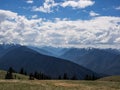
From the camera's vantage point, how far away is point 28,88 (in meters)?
53.3

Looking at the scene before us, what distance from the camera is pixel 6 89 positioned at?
165 ft

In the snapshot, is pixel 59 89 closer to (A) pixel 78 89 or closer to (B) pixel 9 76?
(A) pixel 78 89

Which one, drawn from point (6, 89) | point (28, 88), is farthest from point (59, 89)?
point (6, 89)

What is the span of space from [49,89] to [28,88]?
4054 mm

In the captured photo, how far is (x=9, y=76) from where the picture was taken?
162 metres

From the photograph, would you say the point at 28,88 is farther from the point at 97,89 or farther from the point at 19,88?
the point at 97,89

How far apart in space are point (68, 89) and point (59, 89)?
2.05 m

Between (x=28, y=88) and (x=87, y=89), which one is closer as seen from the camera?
(x=28, y=88)

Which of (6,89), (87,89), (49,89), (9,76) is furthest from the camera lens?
(9,76)

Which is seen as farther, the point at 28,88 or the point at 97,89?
the point at 97,89

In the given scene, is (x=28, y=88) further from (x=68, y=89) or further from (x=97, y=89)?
(x=97, y=89)

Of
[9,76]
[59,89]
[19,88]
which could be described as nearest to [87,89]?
[59,89]

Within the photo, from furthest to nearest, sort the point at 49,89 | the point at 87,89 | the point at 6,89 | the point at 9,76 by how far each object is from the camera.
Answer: the point at 9,76
the point at 87,89
the point at 49,89
the point at 6,89

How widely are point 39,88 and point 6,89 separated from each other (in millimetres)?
7024
